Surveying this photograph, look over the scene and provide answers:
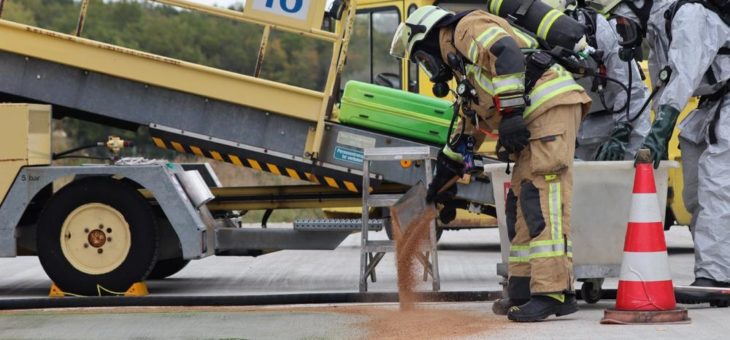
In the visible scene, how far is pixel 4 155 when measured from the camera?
9.09m

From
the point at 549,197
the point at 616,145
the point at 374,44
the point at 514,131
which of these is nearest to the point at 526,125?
the point at 514,131

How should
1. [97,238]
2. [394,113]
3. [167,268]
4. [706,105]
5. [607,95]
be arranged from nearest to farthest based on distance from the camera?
[706,105] < [97,238] < [607,95] < [394,113] < [167,268]

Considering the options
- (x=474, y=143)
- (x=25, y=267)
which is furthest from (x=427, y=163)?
(x=25, y=267)

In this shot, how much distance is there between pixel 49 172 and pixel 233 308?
1.76m

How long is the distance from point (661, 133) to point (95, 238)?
12.9 ft

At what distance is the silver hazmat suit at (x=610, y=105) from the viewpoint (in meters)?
9.45

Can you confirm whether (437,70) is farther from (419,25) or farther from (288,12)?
(288,12)

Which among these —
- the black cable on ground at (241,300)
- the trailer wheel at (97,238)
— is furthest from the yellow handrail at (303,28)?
the black cable on ground at (241,300)

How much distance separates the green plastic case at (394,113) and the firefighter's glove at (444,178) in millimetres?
1907

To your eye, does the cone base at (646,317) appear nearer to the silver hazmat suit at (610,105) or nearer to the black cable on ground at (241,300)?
the black cable on ground at (241,300)

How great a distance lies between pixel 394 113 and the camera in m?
9.89

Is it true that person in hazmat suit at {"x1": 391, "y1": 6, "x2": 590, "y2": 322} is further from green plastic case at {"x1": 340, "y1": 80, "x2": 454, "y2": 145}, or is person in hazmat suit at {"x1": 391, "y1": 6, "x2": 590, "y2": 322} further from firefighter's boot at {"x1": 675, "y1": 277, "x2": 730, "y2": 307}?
green plastic case at {"x1": 340, "y1": 80, "x2": 454, "y2": 145}

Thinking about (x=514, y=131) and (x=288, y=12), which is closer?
(x=514, y=131)

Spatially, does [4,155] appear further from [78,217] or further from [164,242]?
[164,242]
